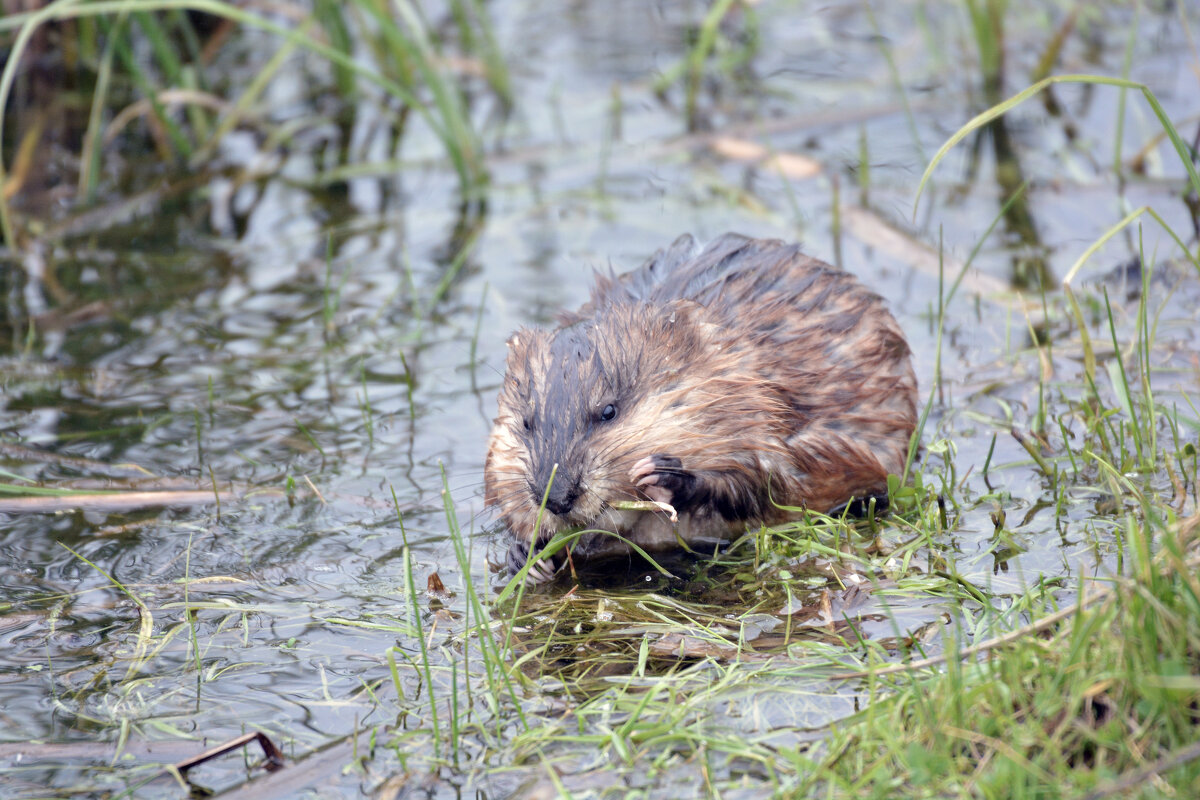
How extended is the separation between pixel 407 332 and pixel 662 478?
90.2 inches

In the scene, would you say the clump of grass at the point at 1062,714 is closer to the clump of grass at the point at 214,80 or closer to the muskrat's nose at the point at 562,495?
the muskrat's nose at the point at 562,495

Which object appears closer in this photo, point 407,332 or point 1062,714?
point 1062,714

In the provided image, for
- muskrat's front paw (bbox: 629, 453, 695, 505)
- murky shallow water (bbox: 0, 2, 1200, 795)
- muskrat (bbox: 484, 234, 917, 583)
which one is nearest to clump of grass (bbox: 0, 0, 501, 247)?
murky shallow water (bbox: 0, 2, 1200, 795)

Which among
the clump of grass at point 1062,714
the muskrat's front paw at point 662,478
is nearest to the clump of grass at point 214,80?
the muskrat's front paw at point 662,478

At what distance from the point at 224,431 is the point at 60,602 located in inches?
48.9

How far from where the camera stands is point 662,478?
3715mm

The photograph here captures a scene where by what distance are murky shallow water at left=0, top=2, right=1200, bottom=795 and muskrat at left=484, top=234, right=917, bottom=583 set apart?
0.94 feet

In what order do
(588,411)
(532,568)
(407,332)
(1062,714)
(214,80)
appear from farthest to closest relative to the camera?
(214,80) → (407,332) → (532,568) → (588,411) → (1062,714)

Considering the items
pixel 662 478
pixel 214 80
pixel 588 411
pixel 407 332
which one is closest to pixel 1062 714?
pixel 662 478

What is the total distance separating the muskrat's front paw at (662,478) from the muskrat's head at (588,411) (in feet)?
0.09

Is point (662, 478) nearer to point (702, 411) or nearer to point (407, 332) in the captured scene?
point (702, 411)

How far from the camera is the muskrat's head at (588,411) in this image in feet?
11.8

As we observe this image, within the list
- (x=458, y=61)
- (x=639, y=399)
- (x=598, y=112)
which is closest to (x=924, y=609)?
(x=639, y=399)

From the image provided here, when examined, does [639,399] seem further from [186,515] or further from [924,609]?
[186,515]
